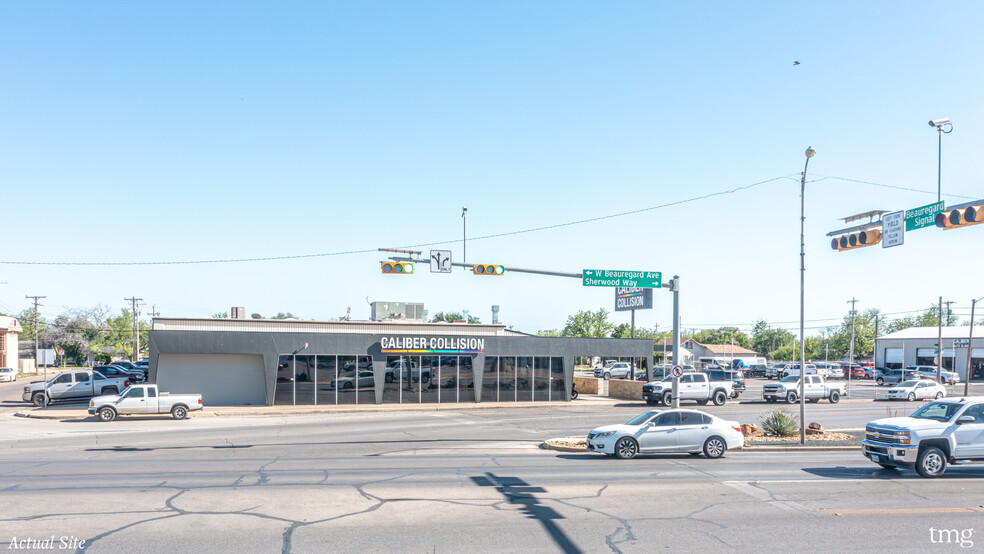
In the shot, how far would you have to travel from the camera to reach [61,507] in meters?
12.5

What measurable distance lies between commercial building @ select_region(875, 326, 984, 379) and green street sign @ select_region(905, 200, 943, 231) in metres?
71.2

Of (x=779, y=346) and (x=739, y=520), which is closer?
(x=739, y=520)

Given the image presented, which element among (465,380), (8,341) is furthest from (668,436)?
(8,341)

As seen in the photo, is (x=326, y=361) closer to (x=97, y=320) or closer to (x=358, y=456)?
(x=358, y=456)

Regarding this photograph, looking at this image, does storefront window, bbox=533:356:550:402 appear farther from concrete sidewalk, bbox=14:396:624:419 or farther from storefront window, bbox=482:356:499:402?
storefront window, bbox=482:356:499:402

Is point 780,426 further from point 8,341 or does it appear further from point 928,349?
point 8,341

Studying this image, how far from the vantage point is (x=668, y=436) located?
66.1 ft

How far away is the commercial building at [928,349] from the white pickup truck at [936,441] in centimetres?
7057

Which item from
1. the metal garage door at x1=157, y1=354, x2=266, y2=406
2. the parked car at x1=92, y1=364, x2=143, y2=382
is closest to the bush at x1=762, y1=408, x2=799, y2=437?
the metal garage door at x1=157, y1=354, x2=266, y2=406

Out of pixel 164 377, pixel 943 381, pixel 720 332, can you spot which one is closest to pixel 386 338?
pixel 164 377

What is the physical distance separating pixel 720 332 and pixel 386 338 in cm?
12746

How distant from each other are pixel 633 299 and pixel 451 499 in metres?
41.2

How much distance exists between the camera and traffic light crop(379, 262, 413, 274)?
84.3 ft

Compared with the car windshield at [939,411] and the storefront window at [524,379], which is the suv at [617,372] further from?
the car windshield at [939,411]
